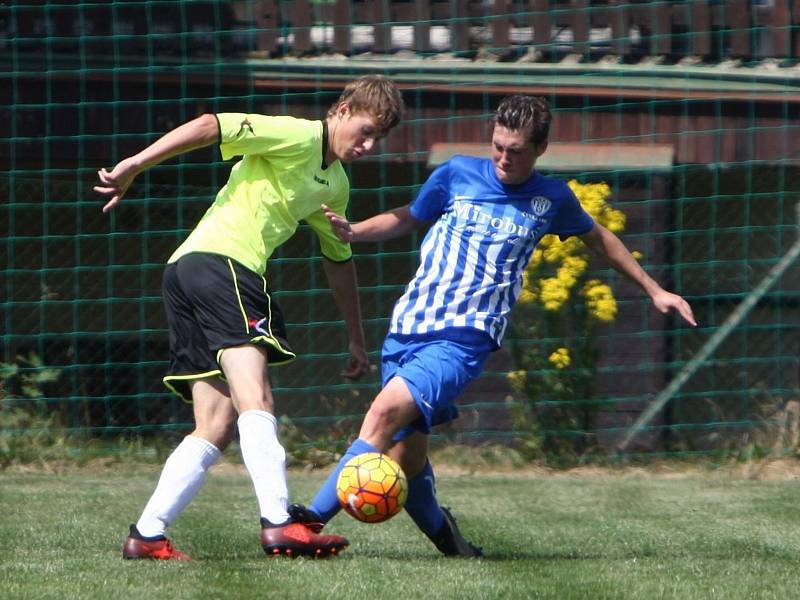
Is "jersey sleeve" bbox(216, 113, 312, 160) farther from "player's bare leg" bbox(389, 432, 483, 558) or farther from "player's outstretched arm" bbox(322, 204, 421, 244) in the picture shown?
"player's bare leg" bbox(389, 432, 483, 558)

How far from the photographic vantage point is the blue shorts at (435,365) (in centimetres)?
489

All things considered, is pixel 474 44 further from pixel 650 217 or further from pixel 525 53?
pixel 650 217

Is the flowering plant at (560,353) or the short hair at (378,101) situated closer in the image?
the short hair at (378,101)

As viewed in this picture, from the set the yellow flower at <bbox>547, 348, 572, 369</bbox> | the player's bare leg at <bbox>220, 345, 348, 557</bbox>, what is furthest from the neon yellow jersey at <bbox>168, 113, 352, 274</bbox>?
the yellow flower at <bbox>547, 348, 572, 369</bbox>

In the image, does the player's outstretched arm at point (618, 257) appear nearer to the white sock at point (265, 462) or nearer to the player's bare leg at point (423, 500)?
the player's bare leg at point (423, 500)

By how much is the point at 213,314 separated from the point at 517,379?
479 centimetres

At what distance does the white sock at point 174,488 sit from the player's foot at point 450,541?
91cm

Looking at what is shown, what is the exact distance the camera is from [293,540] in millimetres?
4773

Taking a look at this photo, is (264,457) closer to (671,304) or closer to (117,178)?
(117,178)

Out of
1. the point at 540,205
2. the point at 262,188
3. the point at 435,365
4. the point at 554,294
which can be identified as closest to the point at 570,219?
the point at 540,205

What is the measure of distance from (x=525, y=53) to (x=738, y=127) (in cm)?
152

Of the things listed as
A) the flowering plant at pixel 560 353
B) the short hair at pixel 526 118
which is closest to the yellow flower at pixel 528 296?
the flowering plant at pixel 560 353

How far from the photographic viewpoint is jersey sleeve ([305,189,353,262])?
17.7ft

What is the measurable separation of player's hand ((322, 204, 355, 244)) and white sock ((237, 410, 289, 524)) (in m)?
0.68
